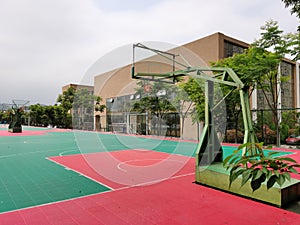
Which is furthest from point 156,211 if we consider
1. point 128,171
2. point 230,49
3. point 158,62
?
point 230,49

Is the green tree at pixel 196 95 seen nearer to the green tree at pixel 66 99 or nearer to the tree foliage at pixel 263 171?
the tree foliage at pixel 263 171

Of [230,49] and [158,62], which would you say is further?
[230,49]

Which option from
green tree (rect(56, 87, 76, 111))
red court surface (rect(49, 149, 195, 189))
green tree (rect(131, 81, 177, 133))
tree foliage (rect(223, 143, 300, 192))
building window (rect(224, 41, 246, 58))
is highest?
building window (rect(224, 41, 246, 58))

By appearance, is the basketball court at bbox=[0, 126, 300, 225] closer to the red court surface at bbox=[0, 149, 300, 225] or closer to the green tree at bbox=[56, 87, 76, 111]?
the red court surface at bbox=[0, 149, 300, 225]

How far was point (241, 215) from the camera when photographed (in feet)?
11.1

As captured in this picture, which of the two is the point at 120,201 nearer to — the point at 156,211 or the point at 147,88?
the point at 156,211

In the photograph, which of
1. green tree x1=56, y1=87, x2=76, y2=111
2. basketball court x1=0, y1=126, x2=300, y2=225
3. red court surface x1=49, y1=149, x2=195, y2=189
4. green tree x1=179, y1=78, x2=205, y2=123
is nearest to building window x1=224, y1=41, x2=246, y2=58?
green tree x1=179, y1=78, x2=205, y2=123

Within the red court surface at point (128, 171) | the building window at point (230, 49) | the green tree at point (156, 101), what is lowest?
the red court surface at point (128, 171)

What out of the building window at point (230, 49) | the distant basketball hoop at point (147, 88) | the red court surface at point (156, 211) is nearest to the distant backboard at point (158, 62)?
the red court surface at point (156, 211)

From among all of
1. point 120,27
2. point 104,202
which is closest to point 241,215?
point 104,202

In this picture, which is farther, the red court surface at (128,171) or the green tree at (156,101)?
the green tree at (156,101)

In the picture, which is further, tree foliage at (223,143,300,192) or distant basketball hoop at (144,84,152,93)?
distant basketball hoop at (144,84,152,93)

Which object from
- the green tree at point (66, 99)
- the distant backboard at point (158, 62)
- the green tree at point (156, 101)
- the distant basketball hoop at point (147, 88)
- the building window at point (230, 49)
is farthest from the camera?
the green tree at point (66, 99)

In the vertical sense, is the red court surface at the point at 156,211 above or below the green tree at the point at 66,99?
below
